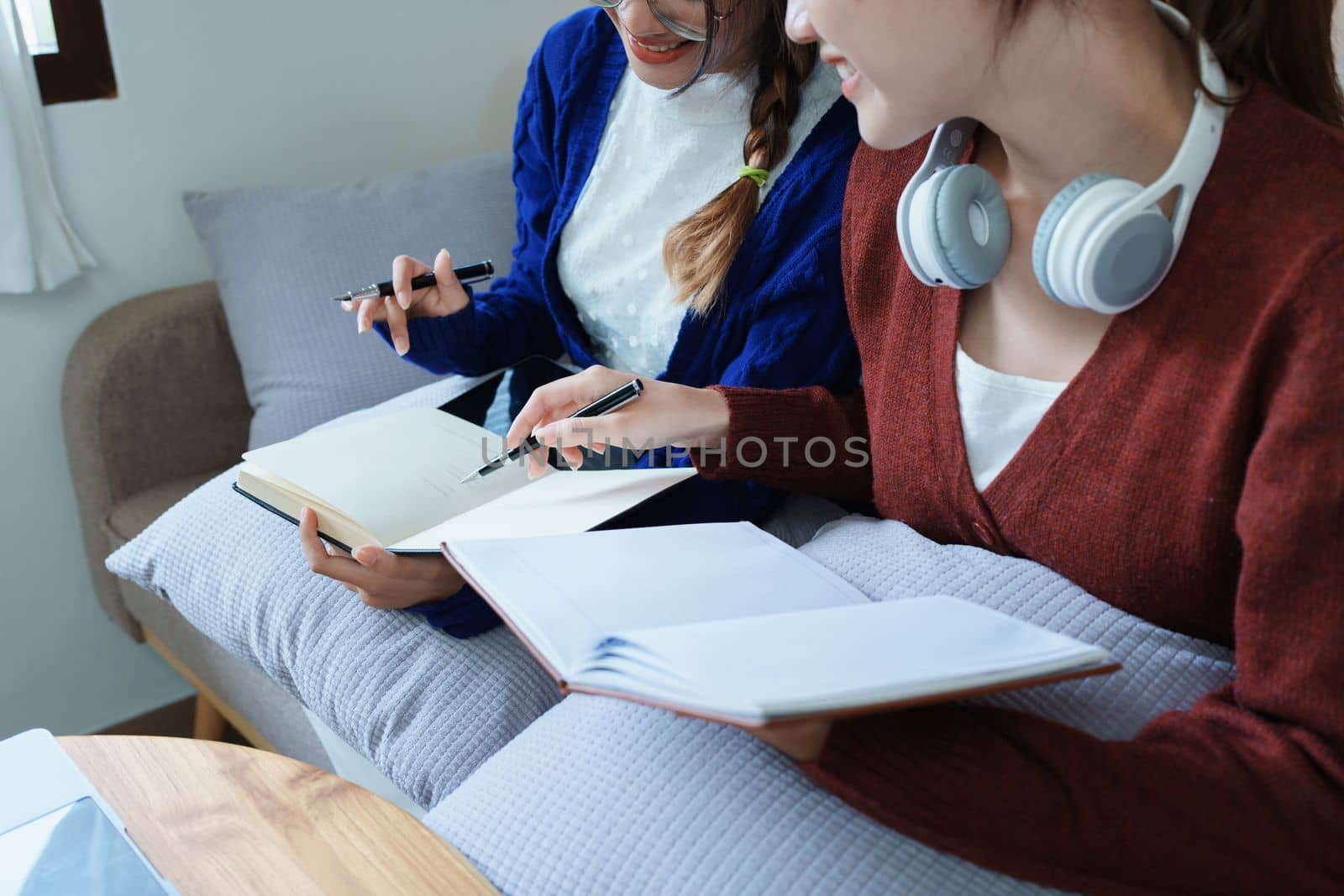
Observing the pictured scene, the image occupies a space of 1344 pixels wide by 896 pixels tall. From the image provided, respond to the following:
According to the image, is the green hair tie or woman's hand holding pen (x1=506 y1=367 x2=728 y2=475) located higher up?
the green hair tie

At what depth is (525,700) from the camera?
1.03 meters

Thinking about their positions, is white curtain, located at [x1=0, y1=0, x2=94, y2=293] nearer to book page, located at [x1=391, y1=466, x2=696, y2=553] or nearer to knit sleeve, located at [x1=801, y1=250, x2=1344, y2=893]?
book page, located at [x1=391, y1=466, x2=696, y2=553]

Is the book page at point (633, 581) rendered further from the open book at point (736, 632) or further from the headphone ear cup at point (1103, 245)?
the headphone ear cup at point (1103, 245)

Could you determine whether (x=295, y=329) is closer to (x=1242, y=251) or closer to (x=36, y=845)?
(x=36, y=845)

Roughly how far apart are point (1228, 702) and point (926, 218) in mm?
383

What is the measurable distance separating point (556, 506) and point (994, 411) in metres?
0.36

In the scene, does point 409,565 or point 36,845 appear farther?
point 409,565

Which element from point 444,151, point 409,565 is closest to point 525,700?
point 409,565

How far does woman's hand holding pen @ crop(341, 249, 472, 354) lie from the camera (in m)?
1.19

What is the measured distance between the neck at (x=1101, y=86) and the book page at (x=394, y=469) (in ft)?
1.76

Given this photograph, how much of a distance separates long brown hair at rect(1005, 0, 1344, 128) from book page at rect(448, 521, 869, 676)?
0.40 m

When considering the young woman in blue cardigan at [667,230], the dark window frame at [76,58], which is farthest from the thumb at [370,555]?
the dark window frame at [76,58]

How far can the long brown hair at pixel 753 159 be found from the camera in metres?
1.11

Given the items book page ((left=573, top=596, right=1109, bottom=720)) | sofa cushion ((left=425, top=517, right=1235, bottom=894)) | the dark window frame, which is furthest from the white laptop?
the dark window frame
